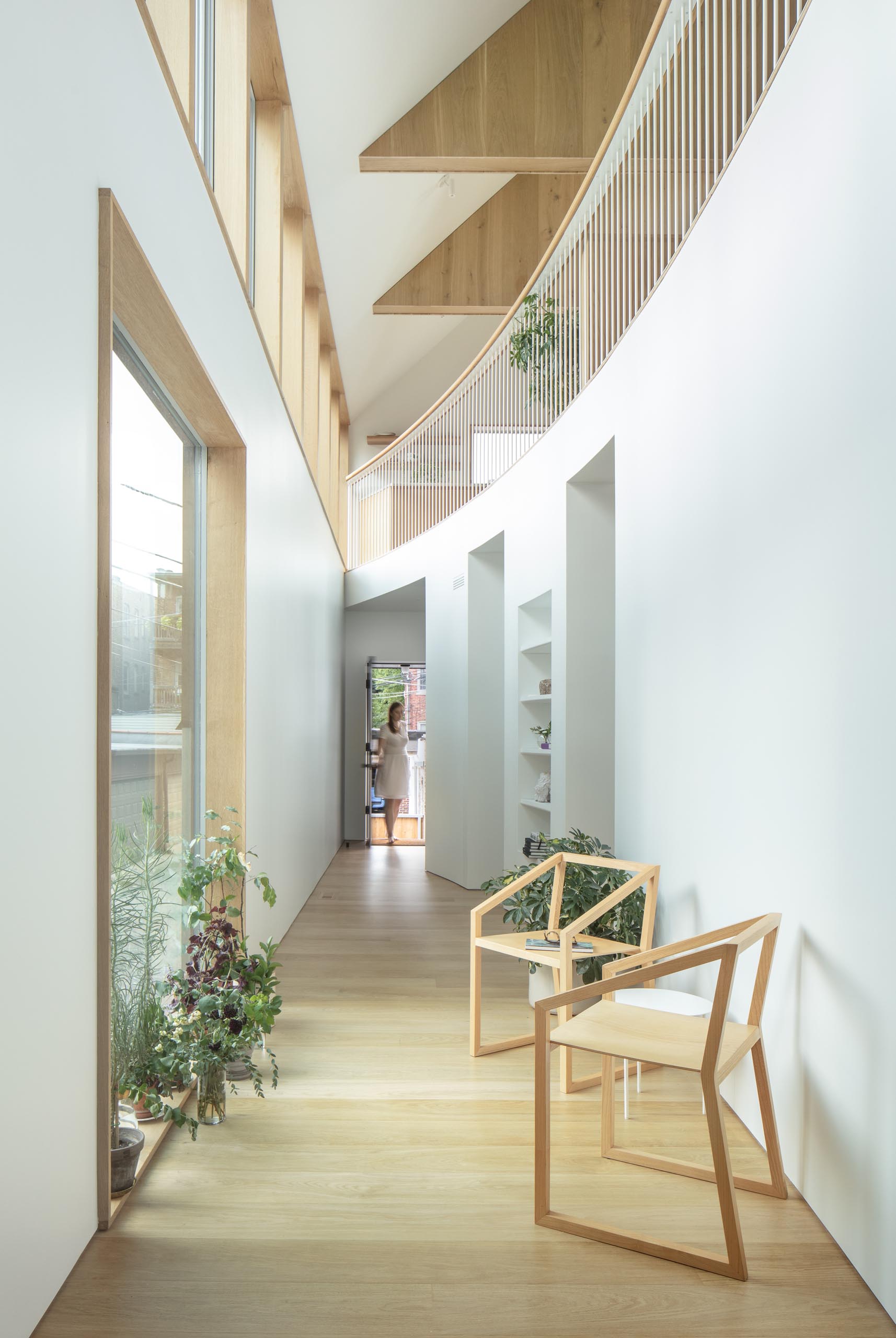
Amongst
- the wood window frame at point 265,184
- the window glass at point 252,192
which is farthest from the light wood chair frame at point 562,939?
the window glass at point 252,192

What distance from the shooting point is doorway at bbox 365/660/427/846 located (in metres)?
11.2

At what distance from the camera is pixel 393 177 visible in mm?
7516

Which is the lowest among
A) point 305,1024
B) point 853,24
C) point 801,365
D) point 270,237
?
point 305,1024

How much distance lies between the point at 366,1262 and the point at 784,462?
2.27 metres

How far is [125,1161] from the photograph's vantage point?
2492 millimetres

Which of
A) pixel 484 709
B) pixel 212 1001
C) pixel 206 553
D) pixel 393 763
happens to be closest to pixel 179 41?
pixel 206 553

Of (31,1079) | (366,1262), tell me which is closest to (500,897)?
(366,1262)

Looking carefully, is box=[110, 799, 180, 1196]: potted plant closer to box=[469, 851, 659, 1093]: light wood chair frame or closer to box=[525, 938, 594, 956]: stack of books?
box=[469, 851, 659, 1093]: light wood chair frame

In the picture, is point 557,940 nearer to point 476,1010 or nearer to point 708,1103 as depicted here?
point 476,1010

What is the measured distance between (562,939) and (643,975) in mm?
1141

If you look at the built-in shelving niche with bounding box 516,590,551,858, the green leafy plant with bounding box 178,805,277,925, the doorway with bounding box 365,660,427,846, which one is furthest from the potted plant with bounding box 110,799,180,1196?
the doorway with bounding box 365,660,427,846

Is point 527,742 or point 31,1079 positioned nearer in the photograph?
point 31,1079

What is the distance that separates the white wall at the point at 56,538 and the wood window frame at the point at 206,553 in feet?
0.13

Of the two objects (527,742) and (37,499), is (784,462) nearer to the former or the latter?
(37,499)
